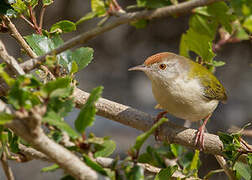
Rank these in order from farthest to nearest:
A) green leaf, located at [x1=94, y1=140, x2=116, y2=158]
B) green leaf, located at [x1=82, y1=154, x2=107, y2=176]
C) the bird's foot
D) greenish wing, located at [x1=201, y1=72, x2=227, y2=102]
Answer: greenish wing, located at [x1=201, y1=72, x2=227, y2=102] → the bird's foot → green leaf, located at [x1=94, y1=140, x2=116, y2=158] → green leaf, located at [x1=82, y1=154, x2=107, y2=176]

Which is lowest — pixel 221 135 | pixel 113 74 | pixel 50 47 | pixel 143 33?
pixel 113 74

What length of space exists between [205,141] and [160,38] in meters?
4.58

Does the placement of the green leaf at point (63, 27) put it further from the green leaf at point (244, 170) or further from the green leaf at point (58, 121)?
the green leaf at point (244, 170)

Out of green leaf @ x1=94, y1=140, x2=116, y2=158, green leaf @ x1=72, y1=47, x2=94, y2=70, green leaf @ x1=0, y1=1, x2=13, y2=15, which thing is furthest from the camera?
green leaf @ x1=72, y1=47, x2=94, y2=70

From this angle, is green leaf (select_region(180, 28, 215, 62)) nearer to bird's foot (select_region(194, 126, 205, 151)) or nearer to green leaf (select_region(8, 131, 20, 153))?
bird's foot (select_region(194, 126, 205, 151))

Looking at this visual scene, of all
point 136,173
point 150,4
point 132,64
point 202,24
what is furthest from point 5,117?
point 132,64

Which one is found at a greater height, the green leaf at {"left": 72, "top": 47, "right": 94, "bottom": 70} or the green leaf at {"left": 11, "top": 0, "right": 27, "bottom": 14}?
the green leaf at {"left": 11, "top": 0, "right": 27, "bottom": 14}

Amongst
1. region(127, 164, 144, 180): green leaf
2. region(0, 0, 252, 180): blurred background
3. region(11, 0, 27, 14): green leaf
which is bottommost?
region(0, 0, 252, 180): blurred background

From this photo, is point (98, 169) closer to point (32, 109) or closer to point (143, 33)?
point (32, 109)

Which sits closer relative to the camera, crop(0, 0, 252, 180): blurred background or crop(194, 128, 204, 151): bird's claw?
crop(194, 128, 204, 151): bird's claw

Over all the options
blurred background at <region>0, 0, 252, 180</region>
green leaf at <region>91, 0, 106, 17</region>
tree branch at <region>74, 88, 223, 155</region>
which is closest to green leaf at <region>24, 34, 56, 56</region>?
tree branch at <region>74, 88, 223, 155</region>

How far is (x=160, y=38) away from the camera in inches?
271

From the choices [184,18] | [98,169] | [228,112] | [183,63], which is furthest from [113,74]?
[98,169]

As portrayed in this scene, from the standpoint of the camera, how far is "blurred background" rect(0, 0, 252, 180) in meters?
6.17
